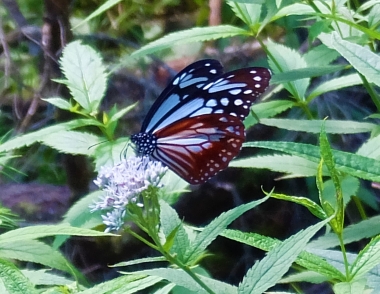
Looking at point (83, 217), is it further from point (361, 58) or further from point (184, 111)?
point (361, 58)

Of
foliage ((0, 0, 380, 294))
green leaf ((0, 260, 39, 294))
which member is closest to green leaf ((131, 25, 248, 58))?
foliage ((0, 0, 380, 294))

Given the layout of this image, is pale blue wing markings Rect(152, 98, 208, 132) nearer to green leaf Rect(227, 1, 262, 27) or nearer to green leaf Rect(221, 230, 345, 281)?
green leaf Rect(227, 1, 262, 27)

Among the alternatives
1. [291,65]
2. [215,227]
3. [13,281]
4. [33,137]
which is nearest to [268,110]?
[291,65]

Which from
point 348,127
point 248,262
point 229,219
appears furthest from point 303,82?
point 248,262

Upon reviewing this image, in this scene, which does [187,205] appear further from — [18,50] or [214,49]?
[18,50]

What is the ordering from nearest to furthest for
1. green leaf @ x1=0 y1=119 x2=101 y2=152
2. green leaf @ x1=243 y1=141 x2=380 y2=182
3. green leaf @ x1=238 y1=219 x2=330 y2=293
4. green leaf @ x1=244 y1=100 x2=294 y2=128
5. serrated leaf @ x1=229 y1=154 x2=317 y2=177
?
green leaf @ x1=238 y1=219 x2=330 y2=293
green leaf @ x1=243 y1=141 x2=380 y2=182
serrated leaf @ x1=229 y1=154 x2=317 y2=177
green leaf @ x1=0 y1=119 x2=101 y2=152
green leaf @ x1=244 y1=100 x2=294 y2=128

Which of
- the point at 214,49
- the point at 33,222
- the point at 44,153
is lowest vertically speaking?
the point at 33,222

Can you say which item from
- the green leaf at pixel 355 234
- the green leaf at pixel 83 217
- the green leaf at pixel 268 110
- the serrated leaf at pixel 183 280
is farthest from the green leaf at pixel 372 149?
the green leaf at pixel 83 217
